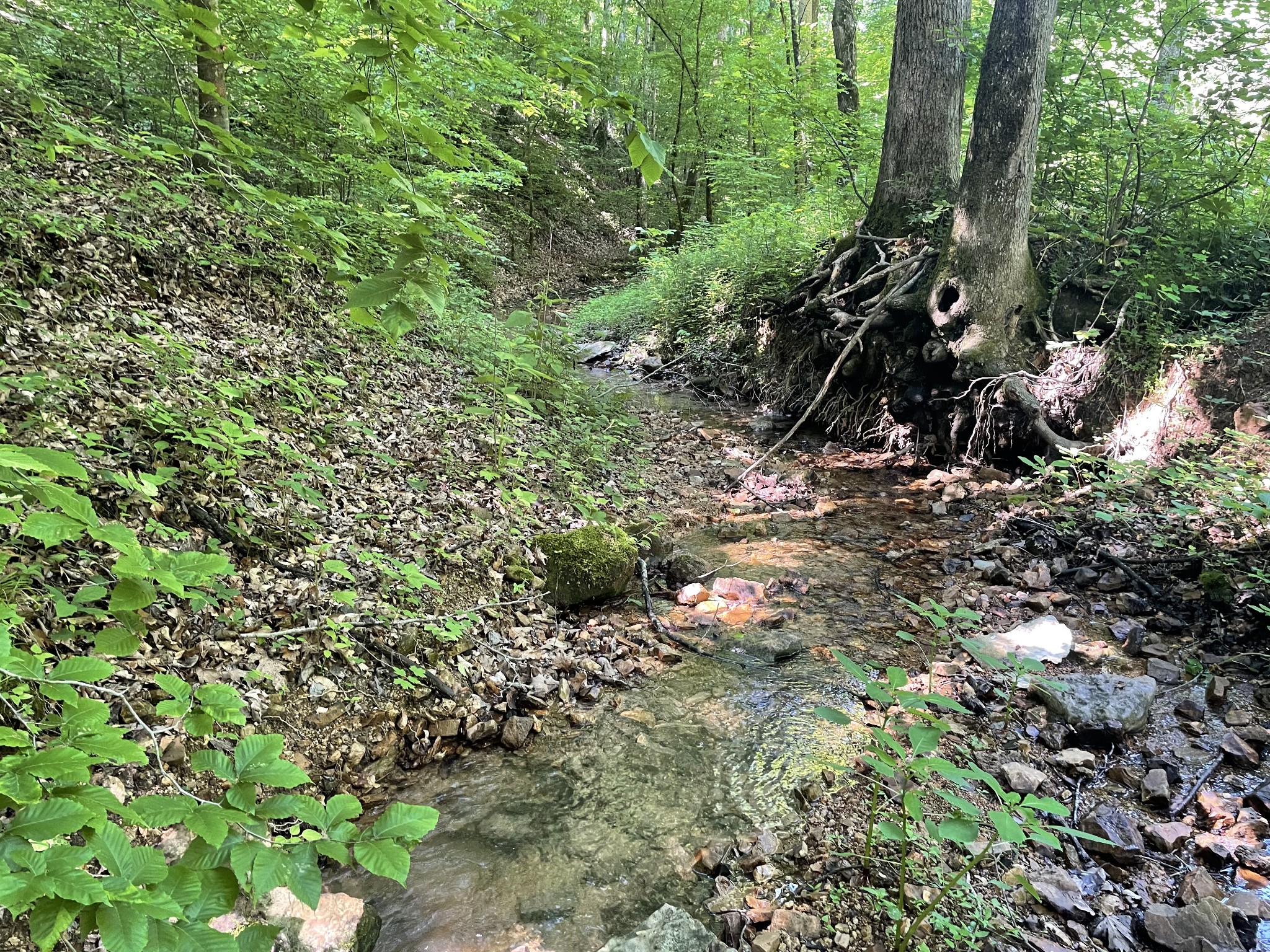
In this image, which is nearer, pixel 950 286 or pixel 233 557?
pixel 233 557

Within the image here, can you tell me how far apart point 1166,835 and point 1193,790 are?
45cm

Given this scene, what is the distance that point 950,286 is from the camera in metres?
7.41

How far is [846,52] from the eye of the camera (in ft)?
41.4

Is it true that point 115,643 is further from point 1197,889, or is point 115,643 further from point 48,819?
point 1197,889

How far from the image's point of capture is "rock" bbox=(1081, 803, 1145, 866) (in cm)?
275

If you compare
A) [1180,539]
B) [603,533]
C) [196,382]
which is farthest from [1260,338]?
[196,382]

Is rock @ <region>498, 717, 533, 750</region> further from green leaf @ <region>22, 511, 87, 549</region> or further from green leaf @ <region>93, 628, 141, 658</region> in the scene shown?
green leaf @ <region>22, 511, 87, 549</region>

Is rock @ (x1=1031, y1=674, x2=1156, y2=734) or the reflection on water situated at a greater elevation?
rock @ (x1=1031, y1=674, x2=1156, y2=734)

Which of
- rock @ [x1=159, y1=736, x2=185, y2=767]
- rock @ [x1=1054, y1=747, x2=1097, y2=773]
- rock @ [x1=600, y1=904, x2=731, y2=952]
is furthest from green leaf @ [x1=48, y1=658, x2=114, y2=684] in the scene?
rock @ [x1=1054, y1=747, x2=1097, y2=773]

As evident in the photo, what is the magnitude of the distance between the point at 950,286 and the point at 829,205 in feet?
15.9

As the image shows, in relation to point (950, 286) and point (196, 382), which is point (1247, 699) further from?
point (196, 382)

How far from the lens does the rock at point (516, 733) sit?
352 cm

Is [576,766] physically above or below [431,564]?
below

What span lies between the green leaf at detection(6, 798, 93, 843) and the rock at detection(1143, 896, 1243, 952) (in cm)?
332
